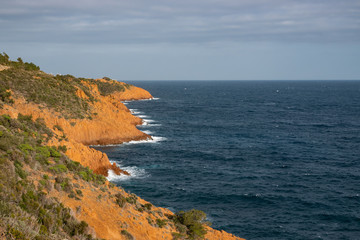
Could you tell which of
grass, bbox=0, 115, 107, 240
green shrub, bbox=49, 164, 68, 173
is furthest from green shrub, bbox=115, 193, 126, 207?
green shrub, bbox=49, 164, 68, 173

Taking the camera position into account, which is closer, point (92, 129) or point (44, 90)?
point (44, 90)

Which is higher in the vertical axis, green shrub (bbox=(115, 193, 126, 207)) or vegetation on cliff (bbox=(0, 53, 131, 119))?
vegetation on cliff (bbox=(0, 53, 131, 119))

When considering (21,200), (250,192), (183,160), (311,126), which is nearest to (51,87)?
(183,160)

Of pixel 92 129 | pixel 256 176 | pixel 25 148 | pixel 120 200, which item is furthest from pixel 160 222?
pixel 92 129

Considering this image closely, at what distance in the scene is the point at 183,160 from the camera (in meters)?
58.4

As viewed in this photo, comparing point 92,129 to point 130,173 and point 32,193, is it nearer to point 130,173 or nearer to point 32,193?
point 130,173

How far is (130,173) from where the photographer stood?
165ft

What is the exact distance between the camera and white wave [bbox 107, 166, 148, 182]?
46.7 metres

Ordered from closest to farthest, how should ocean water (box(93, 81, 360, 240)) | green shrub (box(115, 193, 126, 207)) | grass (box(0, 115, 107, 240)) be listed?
grass (box(0, 115, 107, 240)) < green shrub (box(115, 193, 126, 207)) < ocean water (box(93, 81, 360, 240))

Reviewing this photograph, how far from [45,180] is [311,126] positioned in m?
83.9

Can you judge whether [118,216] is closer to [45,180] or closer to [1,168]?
[45,180]

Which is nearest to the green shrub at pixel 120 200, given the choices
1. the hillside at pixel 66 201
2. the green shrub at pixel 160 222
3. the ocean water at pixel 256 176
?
the hillside at pixel 66 201

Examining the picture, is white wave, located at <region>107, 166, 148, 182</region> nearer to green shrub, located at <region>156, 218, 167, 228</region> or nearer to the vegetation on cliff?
the vegetation on cliff

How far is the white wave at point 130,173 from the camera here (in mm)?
46719
